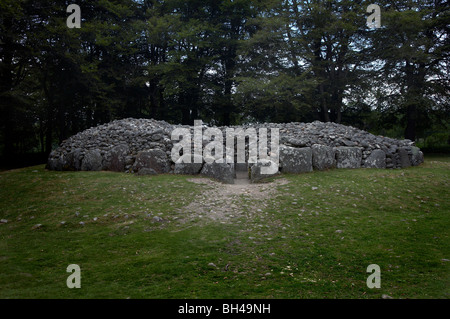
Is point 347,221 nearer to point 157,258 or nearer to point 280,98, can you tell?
point 157,258

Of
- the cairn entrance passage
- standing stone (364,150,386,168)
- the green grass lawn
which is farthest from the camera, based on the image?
standing stone (364,150,386,168)

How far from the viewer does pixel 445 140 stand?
84.5 feet

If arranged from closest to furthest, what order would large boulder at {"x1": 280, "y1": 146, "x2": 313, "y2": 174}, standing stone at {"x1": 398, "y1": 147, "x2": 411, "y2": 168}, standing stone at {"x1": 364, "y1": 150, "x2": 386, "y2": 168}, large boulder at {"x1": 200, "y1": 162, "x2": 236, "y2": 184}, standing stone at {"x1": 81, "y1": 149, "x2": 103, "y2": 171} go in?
1. large boulder at {"x1": 200, "y1": 162, "x2": 236, "y2": 184}
2. large boulder at {"x1": 280, "y1": 146, "x2": 313, "y2": 174}
3. standing stone at {"x1": 364, "y1": 150, "x2": 386, "y2": 168}
4. standing stone at {"x1": 398, "y1": 147, "x2": 411, "y2": 168}
5. standing stone at {"x1": 81, "y1": 149, "x2": 103, "y2": 171}

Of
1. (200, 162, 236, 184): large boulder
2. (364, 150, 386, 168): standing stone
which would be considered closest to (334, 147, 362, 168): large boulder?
(364, 150, 386, 168): standing stone

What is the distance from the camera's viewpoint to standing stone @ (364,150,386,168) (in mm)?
10898

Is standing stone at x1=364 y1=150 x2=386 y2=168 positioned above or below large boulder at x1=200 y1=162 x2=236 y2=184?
above

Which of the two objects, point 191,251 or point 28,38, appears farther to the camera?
point 28,38

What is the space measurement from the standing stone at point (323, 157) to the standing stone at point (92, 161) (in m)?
9.53

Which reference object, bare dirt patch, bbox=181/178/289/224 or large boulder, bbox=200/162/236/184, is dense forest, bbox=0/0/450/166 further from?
bare dirt patch, bbox=181/178/289/224

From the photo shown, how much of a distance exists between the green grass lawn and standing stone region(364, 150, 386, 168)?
2055mm

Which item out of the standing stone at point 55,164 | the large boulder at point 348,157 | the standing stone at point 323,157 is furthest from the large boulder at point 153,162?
the large boulder at point 348,157

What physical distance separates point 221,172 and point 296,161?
3127 mm

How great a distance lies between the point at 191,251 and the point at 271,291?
1698 millimetres

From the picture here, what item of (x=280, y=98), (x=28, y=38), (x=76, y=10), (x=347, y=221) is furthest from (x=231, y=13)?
(x=347, y=221)
